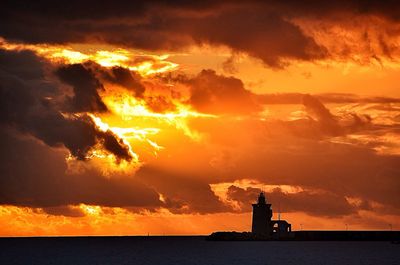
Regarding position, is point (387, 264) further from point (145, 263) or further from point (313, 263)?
point (145, 263)

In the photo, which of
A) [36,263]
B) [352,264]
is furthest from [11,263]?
[352,264]

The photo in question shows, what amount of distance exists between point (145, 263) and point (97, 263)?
1157cm

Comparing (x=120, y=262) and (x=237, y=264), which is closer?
(x=237, y=264)

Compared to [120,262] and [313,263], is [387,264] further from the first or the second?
[120,262]

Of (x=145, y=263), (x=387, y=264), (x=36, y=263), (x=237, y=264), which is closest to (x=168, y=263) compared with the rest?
(x=145, y=263)

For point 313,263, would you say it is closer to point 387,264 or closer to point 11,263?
point 387,264

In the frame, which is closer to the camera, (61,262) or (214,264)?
(214,264)

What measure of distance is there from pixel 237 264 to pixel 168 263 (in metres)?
17.5

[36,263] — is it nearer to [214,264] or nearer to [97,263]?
[97,263]

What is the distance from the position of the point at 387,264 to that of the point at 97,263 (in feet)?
220

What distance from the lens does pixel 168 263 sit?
184 metres


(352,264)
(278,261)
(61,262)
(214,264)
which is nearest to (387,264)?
(352,264)

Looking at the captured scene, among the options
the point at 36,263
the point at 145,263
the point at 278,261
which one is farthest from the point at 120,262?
the point at 278,261

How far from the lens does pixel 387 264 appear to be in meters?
180
